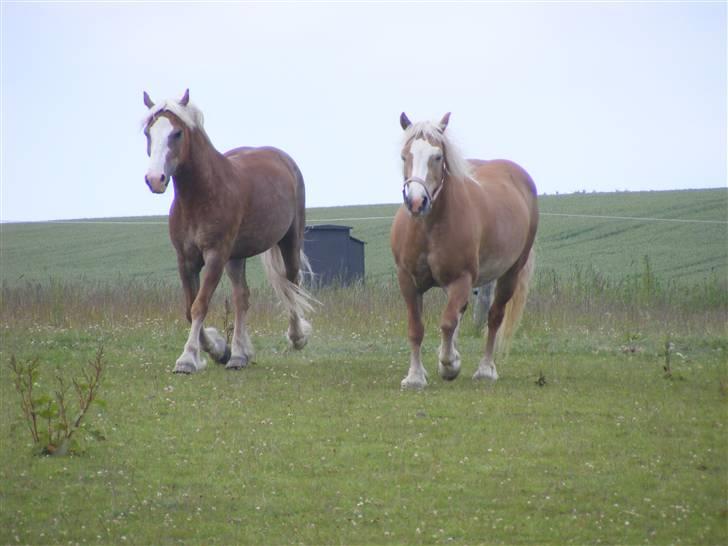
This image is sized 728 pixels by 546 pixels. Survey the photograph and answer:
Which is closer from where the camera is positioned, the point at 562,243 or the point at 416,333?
Result: the point at 416,333

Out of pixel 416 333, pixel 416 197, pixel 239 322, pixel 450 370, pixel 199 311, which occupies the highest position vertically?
pixel 416 197

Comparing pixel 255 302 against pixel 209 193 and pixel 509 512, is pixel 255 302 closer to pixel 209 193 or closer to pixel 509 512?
pixel 209 193

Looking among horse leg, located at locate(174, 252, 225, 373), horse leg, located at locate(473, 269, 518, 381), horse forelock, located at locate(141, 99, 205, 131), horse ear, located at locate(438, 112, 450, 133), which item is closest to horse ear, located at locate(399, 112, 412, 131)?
horse ear, located at locate(438, 112, 450, 133)

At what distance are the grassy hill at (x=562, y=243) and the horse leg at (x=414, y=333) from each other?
47.0 feet

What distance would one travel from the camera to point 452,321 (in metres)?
10.5

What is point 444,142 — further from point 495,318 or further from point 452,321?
point 495,318

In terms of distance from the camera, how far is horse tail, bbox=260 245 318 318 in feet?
45.8

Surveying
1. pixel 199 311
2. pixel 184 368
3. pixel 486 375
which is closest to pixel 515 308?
pixel 486 375

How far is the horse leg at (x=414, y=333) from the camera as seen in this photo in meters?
10.8

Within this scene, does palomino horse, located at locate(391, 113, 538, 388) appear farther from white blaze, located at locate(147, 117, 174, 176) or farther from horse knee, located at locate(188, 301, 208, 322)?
white blaze, located at locate(147, 117, 174, 176)

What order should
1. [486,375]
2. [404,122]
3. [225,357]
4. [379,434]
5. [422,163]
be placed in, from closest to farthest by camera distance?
[379,434] < [422,163] < [404,122] < [486,375] < [225,357]

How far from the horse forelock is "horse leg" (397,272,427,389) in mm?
2660

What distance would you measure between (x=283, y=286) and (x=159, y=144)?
307 cm

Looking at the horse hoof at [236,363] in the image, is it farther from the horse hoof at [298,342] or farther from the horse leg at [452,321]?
the horse leg at [452,321]
